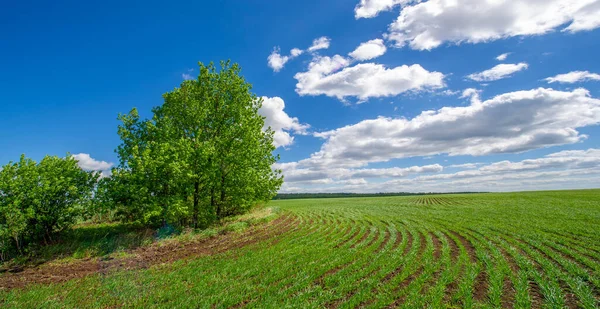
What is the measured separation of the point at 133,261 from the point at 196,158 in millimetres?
9267

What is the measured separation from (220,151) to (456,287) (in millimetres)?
19581

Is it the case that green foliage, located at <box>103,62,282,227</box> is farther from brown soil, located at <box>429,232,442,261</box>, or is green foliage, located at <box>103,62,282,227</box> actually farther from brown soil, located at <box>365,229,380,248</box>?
brown soil, located at <box>429,232,442,261</box>

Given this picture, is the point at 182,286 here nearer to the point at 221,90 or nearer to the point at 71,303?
the point at 71,303

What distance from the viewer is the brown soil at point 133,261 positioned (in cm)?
1183

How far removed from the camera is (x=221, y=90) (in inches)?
1015

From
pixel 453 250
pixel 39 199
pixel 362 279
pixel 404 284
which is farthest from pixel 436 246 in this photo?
pixel 39 199

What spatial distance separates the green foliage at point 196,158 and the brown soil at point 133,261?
2816mm

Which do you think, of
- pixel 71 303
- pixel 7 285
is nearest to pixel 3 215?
pixel 7 285

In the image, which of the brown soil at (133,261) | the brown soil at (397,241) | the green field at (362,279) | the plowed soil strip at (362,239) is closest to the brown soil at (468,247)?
the green field at (362,279)

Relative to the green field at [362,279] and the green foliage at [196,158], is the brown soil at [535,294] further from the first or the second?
the green foliage at [196,158]

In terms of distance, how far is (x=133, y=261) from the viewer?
13922 millimetres

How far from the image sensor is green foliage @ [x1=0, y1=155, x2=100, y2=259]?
53.4 feet

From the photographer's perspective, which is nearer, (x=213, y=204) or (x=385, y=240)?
(x=385, y=240)

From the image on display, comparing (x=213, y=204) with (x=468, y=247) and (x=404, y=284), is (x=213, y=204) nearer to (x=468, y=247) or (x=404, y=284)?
(x=404, y=284)
